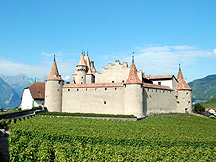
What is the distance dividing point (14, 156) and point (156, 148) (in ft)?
46.6

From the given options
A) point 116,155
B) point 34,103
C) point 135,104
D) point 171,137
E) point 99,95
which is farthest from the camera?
point 34,103

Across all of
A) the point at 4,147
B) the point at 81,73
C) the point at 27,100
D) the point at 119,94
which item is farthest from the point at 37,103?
the point at 4,147

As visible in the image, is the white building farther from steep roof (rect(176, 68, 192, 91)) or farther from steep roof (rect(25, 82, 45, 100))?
steep roof (rect(176, 68, 192, 91))

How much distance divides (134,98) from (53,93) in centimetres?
1683

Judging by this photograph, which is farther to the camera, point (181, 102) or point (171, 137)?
point (181, 102)

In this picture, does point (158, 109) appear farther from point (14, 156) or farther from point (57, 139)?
→ point (14, 156)

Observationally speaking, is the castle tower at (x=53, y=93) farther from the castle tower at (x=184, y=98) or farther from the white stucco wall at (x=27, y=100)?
the castle tower at (x=184, y=98)

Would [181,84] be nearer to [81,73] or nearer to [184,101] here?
[184,101]

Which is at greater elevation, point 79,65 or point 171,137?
point 79,65

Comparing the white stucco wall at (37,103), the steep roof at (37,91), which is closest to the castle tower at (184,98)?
the steep roof at (37,91)

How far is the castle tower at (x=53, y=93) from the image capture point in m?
43.6

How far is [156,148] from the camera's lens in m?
21.1

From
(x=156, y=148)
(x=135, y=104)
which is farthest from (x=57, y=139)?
(x=135, y=104)

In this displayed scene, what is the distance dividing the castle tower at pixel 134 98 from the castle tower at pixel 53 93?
14250mm
